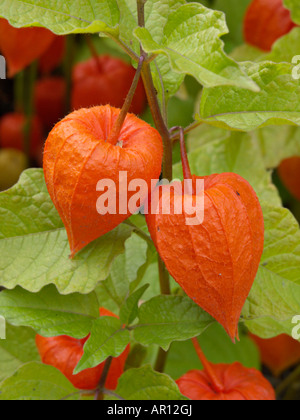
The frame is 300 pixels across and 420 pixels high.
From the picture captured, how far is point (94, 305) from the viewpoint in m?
0.74

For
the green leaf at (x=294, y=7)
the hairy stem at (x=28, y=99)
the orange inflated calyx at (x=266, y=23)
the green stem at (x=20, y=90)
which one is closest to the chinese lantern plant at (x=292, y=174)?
the orange inflated calyx at (x=266, y=23)

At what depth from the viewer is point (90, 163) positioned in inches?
21.6

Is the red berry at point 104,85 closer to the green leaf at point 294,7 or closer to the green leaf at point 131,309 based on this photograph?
the green leaf at point 294,7

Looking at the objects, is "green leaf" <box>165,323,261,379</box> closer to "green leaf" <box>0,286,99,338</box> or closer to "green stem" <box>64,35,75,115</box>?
"green leaf" <box>0,286,99,338</box>

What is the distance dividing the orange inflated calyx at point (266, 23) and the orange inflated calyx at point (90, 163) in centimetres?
65

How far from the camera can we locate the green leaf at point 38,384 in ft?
Result: 2.40

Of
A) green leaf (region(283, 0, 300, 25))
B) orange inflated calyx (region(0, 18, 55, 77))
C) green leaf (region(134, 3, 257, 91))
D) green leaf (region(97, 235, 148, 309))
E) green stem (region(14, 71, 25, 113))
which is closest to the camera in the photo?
green leaf (region(134, 3, 257, 91))

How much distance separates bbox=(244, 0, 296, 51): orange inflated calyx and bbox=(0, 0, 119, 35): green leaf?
64 centimetres

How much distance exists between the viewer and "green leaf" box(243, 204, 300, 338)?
2.30ft

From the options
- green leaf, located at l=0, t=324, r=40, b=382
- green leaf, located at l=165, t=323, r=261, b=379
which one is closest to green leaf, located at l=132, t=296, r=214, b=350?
green leaf, located at l=0, t=324, r=40, b=382

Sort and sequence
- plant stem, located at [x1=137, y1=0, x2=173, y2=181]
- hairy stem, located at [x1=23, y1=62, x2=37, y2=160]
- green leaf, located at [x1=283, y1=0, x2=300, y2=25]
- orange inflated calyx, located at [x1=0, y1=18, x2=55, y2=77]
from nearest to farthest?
1. plant stem, located at [x1=137, y1=0, x2=173, y2=181]
2. green leaf, located at [x1=283, y1=0, x2=300, y2=25]
3. orange inflated calyx, located at [x1=0, y1=18, x2=55, y2=77]
4. hairy stem, located at [x1=23, y1=62, x2=37, y2=160]
